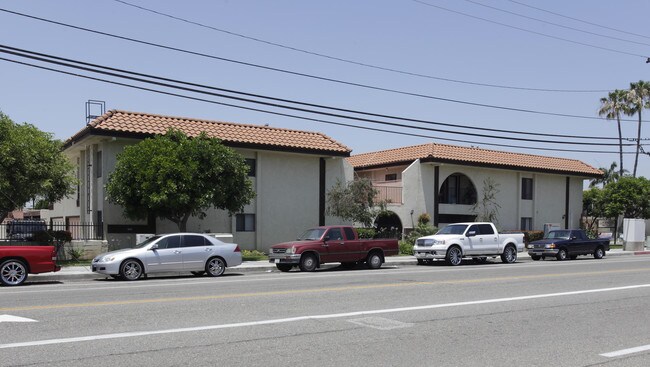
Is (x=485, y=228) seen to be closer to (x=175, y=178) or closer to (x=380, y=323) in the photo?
(x=175, y=178)

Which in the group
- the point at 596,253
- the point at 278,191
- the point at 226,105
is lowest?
the point at 596,253

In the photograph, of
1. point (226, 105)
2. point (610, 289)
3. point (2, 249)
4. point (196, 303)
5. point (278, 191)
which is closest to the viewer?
point (196, 303)

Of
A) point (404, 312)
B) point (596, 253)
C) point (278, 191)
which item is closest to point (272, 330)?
point (404, 312)

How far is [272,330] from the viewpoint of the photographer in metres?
9.77

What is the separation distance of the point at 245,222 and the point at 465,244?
35.8ft

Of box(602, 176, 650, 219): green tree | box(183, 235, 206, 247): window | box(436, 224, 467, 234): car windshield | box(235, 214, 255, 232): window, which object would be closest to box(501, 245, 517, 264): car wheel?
box(436, 224, 467, 234): car windshield

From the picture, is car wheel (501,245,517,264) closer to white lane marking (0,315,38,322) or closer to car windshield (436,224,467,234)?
car windshield (436,224,467,234)

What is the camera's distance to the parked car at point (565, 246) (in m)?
31.1

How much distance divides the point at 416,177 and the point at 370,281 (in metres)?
20.7

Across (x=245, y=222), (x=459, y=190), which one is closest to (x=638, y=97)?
(x=459, y=190)

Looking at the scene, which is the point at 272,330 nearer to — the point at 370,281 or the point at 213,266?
the point at 370,281

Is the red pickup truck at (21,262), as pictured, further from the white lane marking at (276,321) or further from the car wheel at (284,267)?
the white lane marking at (276,321)

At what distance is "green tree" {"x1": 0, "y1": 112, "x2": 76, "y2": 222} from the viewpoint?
74.3 feet

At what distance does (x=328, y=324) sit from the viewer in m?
10.4
